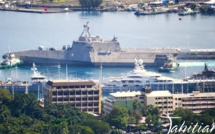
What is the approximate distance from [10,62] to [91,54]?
2867 mm

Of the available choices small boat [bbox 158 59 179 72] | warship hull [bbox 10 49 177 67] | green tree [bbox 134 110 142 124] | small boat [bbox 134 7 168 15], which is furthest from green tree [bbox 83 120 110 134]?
small boat [bbox 134 7 168 15]

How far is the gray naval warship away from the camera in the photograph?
49.1 metres

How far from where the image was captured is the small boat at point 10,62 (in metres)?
48.0

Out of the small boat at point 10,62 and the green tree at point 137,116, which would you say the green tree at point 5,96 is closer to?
the green tree at point 137,116

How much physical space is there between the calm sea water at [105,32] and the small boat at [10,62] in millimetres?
392

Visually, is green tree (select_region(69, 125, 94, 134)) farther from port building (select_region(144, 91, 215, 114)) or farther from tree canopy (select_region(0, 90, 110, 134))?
port building (select_region(144, 91, 215, 114))

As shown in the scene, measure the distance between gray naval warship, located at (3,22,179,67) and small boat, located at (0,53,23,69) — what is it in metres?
0.44

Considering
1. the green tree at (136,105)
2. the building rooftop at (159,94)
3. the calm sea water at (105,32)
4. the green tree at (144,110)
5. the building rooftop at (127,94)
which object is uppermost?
the building rooftop at (159,94)

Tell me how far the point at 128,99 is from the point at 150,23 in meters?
26.7

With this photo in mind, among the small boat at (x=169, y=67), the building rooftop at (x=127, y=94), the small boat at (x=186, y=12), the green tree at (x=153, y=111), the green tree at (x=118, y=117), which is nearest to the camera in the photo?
the green tree at (x=118, y=117)

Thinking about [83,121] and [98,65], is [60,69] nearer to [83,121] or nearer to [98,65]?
[98,65]

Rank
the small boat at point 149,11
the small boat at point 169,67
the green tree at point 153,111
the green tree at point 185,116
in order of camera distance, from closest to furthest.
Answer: the green tree at point 185,116 < the green tree at point 153,111 < the small boat at point 169,67 < the small boat at point 149,11

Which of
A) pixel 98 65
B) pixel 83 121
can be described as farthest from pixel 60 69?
pixel 83 121

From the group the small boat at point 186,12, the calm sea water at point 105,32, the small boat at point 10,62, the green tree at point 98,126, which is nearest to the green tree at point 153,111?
the green tree at point 98,126
